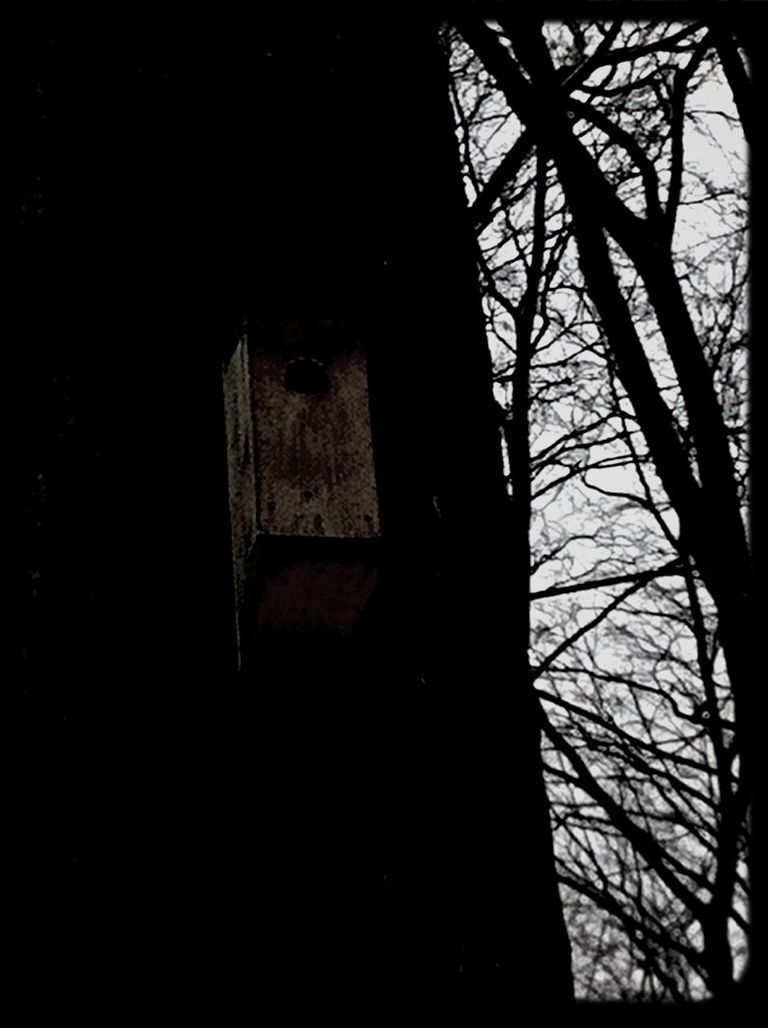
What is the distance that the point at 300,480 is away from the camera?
112 cm

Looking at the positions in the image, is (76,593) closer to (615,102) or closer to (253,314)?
(253,314)

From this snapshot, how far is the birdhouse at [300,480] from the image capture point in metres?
1.09

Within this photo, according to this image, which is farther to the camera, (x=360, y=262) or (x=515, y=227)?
(x=515, y=227)

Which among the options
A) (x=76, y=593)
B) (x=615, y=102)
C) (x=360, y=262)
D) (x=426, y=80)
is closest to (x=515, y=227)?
(x=615, y=102)

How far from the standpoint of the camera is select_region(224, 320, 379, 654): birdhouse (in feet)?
3.58

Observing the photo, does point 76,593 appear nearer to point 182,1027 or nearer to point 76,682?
point 76,682

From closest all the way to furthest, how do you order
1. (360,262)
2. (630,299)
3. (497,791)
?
1. (497,791)
2. (360,262)
3. (630,299)

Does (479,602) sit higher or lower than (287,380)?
lower

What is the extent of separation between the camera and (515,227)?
589 centimetres

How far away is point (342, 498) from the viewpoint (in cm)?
113

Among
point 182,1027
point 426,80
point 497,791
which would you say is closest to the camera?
point 182,1027

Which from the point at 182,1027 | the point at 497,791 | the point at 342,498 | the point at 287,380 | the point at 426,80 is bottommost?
the point at 182,1027

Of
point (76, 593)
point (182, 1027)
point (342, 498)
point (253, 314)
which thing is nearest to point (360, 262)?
point (253, 314)

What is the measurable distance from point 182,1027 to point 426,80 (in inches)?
49.5
